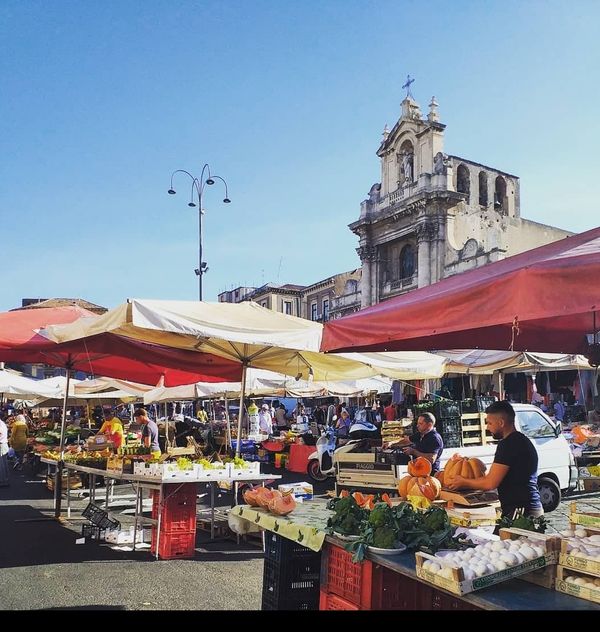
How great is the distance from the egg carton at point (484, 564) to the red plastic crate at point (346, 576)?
21.3 inches

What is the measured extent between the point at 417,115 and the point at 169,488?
4012 cm

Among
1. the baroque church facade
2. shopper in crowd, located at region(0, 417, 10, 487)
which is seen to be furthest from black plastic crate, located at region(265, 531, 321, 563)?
the baroque church facade

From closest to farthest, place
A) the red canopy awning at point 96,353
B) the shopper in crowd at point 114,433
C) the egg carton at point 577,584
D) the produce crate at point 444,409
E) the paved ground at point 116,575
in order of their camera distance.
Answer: the egg carton at point 577,584
the paved ground at point 116,575
the red canopy awning at point 96,353
the produce crate at point 444,409
the shopper in crowd at point 114,433

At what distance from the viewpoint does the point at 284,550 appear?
451cm

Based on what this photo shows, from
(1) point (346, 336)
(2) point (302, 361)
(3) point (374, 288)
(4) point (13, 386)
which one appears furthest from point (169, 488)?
(3) point (374, 288)

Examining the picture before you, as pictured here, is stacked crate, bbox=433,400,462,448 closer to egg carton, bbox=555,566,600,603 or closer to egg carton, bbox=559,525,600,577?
egg carton, bbox=559,525,600,577

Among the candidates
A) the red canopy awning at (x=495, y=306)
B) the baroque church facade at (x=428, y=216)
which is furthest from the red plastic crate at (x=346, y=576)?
the baroque church facade at (x=428, y=216)

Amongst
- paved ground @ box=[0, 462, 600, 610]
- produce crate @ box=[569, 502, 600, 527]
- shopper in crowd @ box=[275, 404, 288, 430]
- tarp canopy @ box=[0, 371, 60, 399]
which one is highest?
tarp canopy @ box=[0, 371, 60, 399]

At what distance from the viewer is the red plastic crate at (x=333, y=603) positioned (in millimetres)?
3732

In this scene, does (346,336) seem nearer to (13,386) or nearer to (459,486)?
(459,486)

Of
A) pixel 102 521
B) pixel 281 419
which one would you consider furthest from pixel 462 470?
→ pixel 281 419

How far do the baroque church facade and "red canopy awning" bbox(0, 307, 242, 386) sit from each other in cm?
2785

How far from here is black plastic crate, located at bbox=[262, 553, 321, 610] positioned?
4492 mm

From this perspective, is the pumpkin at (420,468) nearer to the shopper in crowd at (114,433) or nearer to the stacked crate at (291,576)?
the stacked crate at (291,576)
